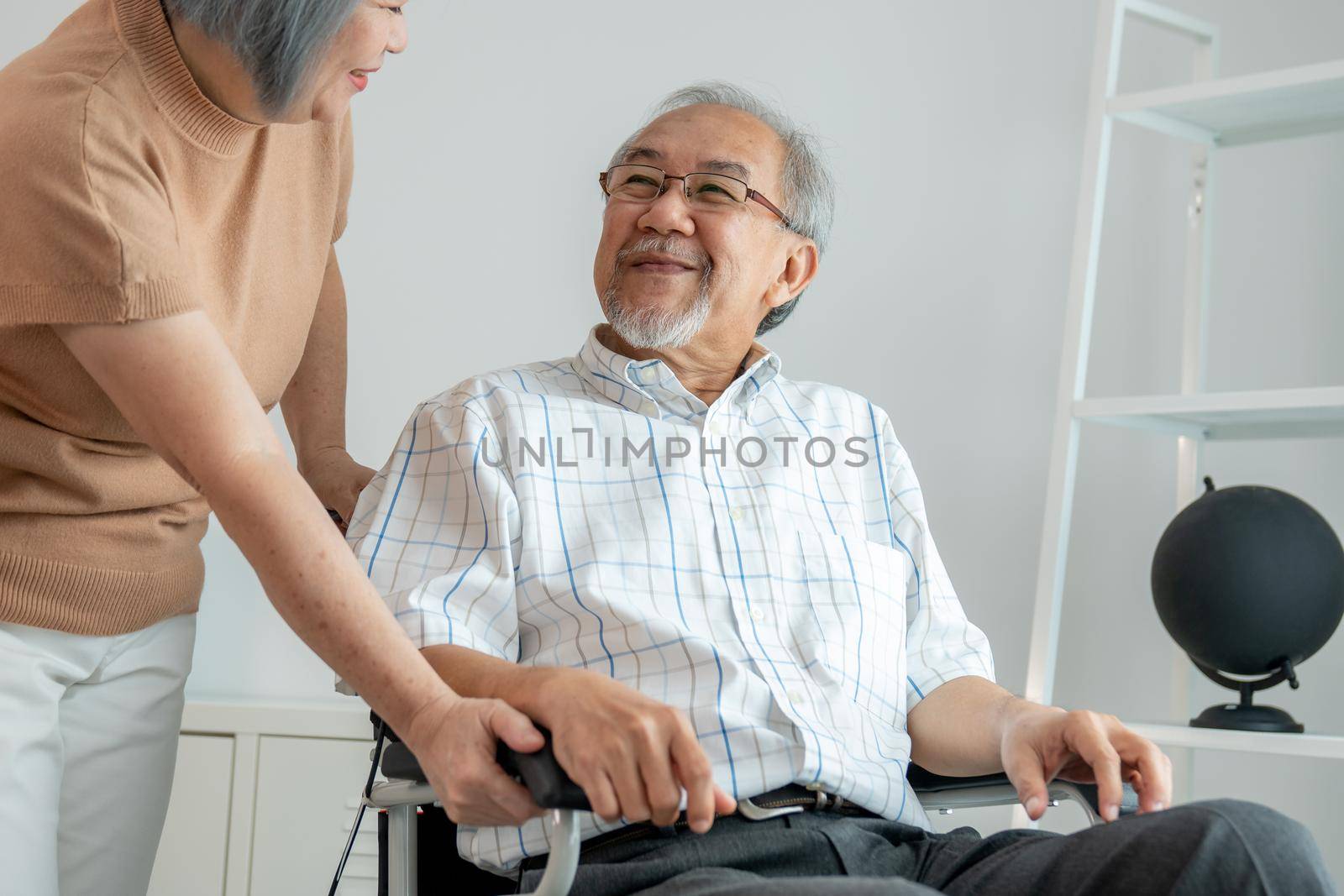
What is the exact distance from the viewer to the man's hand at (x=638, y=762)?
873mm

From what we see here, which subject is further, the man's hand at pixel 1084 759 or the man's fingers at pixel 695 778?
the man's hand at pixel 1084 759

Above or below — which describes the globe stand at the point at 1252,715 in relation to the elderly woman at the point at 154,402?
below

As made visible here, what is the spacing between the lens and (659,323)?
1.56m

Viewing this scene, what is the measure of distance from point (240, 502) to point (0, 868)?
0.46 m

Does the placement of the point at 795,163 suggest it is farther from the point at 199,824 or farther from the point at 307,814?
the point at 199,824

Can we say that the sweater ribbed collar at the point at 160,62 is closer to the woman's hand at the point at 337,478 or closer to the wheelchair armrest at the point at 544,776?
the woman's hand at the point at 337,478

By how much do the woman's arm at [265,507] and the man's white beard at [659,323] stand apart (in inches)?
24.4

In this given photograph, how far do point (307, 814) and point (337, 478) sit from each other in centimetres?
72

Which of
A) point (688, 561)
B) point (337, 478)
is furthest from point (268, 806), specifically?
point (688, 561)

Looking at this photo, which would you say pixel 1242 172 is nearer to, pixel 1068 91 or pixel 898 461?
pixel 1068 91

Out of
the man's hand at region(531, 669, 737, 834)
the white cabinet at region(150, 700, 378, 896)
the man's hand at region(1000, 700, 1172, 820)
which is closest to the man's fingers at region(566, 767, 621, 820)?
the man's hand at region(531, 669, 737, 834)

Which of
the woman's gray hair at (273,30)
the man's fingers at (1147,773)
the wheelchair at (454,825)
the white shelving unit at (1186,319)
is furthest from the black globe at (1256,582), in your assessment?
the woman's gray hair at (273,30)

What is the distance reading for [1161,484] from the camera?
2.44 m

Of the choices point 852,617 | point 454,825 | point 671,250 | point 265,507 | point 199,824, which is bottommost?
point 199,824
